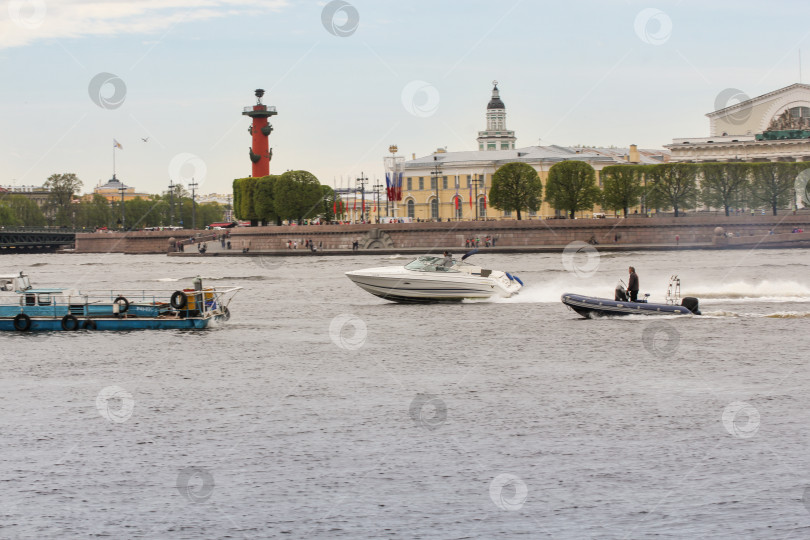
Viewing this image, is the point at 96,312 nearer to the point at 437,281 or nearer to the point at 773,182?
the point at 437,281

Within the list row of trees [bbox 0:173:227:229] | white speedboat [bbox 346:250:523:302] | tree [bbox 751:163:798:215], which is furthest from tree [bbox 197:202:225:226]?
white speedboat [bbox 346:250:523:302]

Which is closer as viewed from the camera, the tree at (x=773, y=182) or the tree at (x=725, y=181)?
the tree at (x=773, y=182)

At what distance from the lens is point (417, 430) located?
688 inches

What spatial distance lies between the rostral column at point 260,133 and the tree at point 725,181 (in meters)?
39.9

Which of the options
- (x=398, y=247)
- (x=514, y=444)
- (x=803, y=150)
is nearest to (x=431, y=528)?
(x=514, y=444)

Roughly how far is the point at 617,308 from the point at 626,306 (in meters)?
0.48

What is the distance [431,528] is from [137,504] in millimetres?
3913

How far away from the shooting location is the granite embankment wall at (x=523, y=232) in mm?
78188

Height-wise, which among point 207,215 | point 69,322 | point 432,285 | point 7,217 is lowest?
point 69,322

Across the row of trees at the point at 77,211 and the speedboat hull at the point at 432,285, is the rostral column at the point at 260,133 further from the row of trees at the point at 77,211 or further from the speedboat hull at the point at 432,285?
the speedboat hull at the point at 432,285

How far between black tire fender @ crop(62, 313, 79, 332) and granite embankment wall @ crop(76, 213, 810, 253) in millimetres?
54110

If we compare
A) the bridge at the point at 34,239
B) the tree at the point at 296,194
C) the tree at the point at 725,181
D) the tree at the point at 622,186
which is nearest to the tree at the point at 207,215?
the bridge at the point at 34,239

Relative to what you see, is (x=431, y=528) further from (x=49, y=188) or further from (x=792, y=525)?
(x=49, y=188)

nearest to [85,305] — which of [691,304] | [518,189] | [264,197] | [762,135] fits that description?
[691,304]
